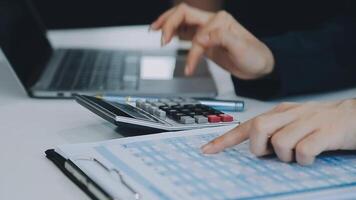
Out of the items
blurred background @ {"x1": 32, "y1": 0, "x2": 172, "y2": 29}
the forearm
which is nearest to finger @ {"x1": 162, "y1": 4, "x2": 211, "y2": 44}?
blurred background @ {"x1": 32, "y1": 0, "x2": 172, "y2": 29}

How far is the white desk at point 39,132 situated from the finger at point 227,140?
0.14 metres

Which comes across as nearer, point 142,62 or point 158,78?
point 158,78

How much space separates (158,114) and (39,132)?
0.47 feet

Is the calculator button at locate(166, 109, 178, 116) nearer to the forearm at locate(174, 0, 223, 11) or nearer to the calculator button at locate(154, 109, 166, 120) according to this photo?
the calculator button at locate(154, 109, 166, 120)

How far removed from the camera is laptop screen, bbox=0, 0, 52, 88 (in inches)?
38.9

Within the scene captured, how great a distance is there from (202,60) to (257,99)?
0.26 metres

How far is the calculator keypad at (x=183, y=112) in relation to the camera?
761 millimetres

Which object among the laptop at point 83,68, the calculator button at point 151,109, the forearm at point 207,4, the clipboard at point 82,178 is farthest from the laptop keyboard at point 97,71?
the forearm at point 207,4

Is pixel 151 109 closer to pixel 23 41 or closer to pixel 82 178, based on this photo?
pixel 82 178

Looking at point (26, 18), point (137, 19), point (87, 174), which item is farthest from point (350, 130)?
point (137, 19)

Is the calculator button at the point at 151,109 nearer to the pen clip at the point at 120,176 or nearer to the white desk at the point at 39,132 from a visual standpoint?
the white desk at the point at 39,132

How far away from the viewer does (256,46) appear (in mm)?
989

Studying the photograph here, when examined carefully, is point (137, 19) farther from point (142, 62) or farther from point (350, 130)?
point (350, 130)

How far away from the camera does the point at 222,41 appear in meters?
0.95
